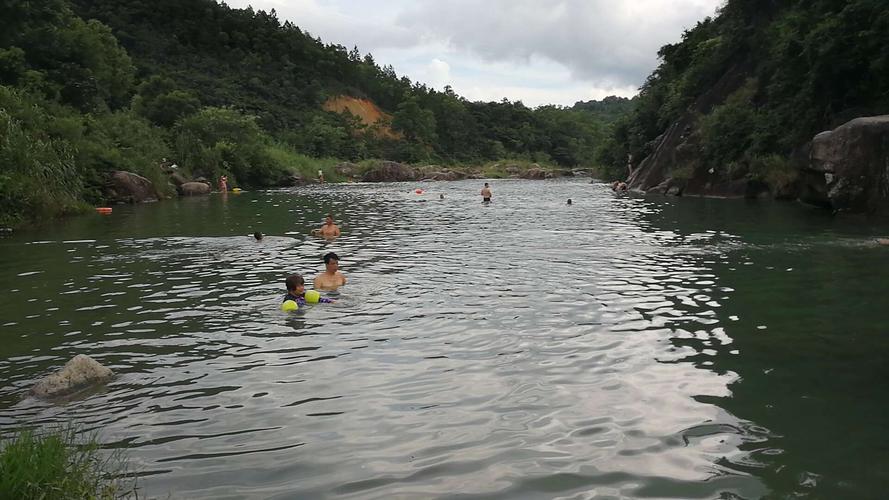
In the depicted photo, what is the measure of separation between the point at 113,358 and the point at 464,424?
16.9 feet

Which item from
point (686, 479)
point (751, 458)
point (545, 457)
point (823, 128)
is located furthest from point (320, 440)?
point (823, 128)

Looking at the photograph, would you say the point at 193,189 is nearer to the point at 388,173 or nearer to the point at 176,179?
the point at 176,179

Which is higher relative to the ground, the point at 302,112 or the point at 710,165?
the point at 302,112

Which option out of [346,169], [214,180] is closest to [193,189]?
[214,180]

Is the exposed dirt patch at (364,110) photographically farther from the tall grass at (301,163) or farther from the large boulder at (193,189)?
the large boulder at (193,189)

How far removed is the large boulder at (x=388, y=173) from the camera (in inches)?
3324

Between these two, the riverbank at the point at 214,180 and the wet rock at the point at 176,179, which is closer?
the riverbank at the point at 214,180

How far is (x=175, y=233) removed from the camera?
24172 mm

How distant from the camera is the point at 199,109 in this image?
2734 inches

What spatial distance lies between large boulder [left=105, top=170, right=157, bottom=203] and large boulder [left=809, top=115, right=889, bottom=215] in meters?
35.4

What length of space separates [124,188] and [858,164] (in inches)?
1449

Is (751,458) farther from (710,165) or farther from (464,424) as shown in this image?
(710,165)

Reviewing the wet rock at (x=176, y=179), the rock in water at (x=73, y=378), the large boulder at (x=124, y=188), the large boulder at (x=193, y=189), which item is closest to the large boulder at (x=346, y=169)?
the large boulder at (x=193, y=189)

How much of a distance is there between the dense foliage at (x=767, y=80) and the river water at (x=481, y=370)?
1320cm
